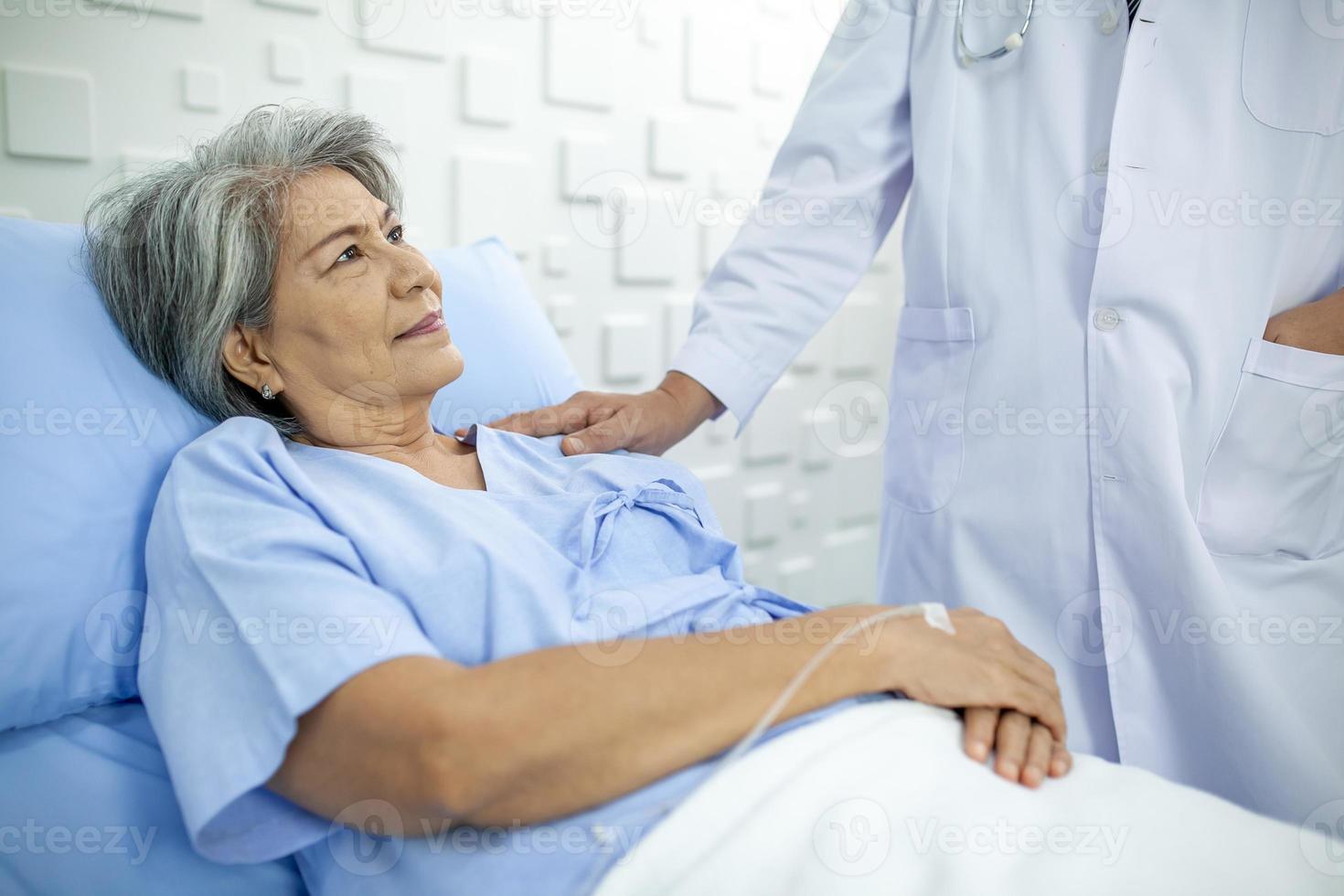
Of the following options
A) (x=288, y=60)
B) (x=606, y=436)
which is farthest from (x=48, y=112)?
(x=606, y=436)

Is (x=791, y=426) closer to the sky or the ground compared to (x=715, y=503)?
closer to the sky

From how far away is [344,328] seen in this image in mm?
1205

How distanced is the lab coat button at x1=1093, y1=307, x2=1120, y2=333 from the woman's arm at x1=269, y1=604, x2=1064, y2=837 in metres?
0.54

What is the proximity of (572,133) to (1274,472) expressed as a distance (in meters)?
1.49

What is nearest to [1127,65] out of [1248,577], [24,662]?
[1248,577]

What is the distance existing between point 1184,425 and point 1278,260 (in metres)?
0.22

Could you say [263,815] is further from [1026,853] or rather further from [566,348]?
[566,348]

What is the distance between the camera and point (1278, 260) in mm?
1158

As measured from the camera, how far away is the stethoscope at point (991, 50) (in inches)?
49.8

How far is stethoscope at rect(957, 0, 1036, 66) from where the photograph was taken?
49.8 inches
